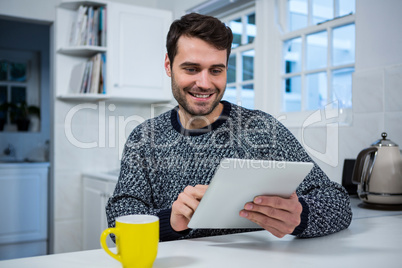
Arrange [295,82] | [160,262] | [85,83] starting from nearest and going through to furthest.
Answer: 1. [160,262]
2. [295,82]
3. [85,83]

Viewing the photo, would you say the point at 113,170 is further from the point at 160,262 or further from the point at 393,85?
the point at 160,262

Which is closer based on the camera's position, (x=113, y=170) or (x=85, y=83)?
(x=85, y=83)

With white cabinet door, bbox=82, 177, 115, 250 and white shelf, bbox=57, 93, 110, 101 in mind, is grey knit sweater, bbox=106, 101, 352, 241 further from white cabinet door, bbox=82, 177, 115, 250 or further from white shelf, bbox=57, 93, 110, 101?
white shelf, bbox=57, 93, 110, 101

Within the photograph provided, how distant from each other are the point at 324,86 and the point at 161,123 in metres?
1.23

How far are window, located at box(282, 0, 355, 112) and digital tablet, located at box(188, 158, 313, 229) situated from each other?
55.6 inches

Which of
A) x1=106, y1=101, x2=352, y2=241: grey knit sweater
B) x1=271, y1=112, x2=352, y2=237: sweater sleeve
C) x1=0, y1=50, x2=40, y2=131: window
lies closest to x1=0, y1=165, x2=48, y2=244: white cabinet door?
x1=0, y1=50, x2=40, y2=131: window

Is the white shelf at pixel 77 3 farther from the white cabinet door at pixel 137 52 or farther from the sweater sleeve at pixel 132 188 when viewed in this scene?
the sweater sleeve at pixel 132 188

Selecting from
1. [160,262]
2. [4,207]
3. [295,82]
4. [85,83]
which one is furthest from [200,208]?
[4,207]

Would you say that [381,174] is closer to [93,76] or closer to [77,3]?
[93,76]

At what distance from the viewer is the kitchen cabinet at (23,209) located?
11.5 ft

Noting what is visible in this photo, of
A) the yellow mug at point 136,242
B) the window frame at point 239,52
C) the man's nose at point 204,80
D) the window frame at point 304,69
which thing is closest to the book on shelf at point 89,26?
the window frame at point 239,52

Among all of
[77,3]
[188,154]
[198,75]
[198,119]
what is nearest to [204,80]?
[198,75]

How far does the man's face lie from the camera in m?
1.18

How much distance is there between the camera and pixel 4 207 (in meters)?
3.44
